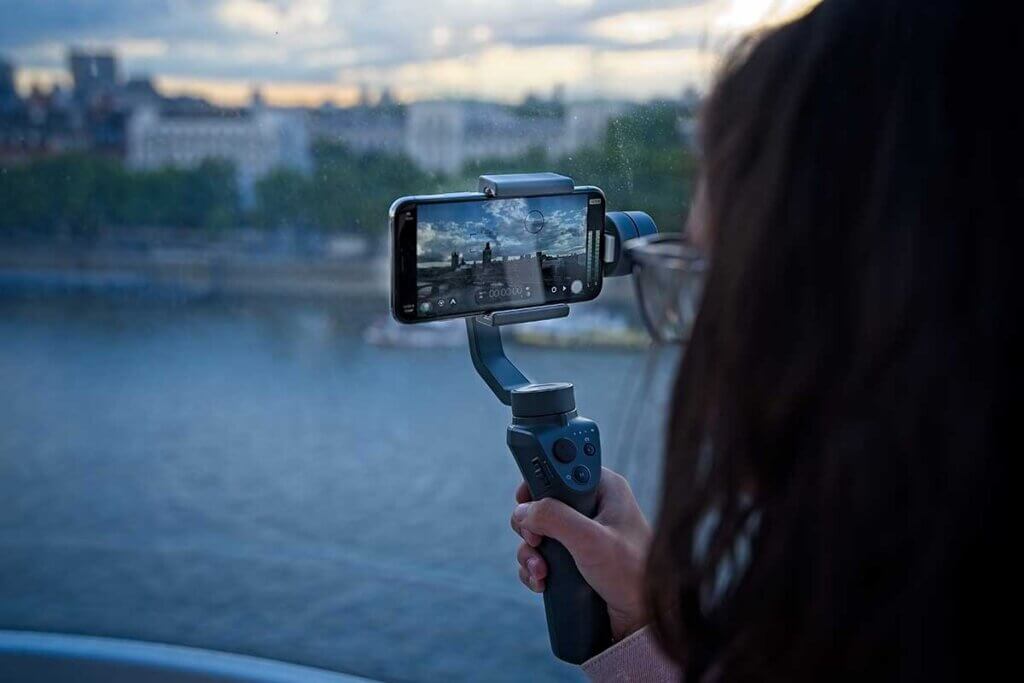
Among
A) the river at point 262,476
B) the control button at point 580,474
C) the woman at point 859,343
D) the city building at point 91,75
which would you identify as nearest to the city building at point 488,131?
the river at point 262,476

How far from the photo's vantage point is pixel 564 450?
71cm

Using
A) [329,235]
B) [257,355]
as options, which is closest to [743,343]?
[329,235]

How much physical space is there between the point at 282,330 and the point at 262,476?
285 millimetres

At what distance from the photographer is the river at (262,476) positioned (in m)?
1.70

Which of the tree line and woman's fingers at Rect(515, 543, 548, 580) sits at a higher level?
the tree line

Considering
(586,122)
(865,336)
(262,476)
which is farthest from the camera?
(262,476)

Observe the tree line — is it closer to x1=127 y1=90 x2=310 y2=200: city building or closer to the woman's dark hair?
x1=127 y1=90 x2=310 y2=200: city building

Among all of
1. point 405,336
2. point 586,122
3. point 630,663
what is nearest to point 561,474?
point 630,663

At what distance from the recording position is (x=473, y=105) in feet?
4.60

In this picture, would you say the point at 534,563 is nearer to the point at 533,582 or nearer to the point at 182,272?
the point at 533,582

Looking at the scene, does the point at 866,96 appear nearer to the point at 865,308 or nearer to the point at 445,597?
the point at 865,308

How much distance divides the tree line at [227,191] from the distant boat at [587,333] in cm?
29

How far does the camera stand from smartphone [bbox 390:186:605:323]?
69 cm

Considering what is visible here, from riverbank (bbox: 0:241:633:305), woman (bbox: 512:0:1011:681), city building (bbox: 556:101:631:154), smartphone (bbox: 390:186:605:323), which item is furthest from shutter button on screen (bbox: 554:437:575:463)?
riverbank (bbox: 0:241:633:305)
